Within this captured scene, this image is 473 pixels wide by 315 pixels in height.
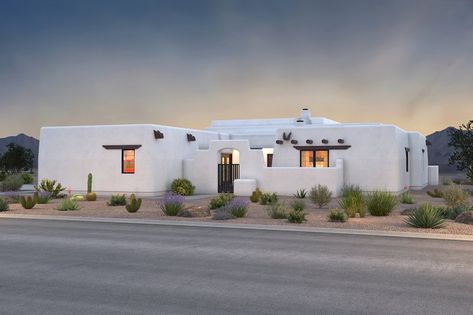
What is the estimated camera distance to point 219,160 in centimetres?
3138

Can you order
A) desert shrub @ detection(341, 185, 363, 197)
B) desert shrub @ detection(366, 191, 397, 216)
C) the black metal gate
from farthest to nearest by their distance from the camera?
the black metal gate
desert shrub @ detection(341, 185, 363, 197)
desert shrub @ detection(366, 191, 397, 216)

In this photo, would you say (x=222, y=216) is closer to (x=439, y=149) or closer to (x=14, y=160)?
(x=14, y=160)

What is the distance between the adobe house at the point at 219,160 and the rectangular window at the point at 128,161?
6 centimetres

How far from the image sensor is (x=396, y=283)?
8.63m

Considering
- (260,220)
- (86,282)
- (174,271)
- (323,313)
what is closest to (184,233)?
(260,220)

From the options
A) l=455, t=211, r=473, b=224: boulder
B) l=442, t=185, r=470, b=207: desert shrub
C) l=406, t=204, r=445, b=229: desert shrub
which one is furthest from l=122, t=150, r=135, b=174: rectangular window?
l=455, t=211, r=473, b=224: boulder

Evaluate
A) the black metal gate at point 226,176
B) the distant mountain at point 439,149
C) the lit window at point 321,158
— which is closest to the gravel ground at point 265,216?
the lit window at point 321,158

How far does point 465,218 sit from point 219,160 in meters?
16.7

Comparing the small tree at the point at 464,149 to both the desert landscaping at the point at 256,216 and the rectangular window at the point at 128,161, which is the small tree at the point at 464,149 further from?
the rectangular window at the point at 128,161

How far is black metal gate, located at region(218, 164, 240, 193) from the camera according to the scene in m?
31.5

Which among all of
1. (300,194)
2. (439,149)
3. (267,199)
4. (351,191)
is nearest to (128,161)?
(267,199)

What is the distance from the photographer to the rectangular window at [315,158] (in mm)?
30797

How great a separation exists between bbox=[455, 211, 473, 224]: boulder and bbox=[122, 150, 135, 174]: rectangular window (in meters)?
18.1

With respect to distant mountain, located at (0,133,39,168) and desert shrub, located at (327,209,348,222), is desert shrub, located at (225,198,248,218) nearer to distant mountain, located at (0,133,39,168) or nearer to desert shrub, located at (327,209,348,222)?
desert shrub, located at (327,209,348,222)
